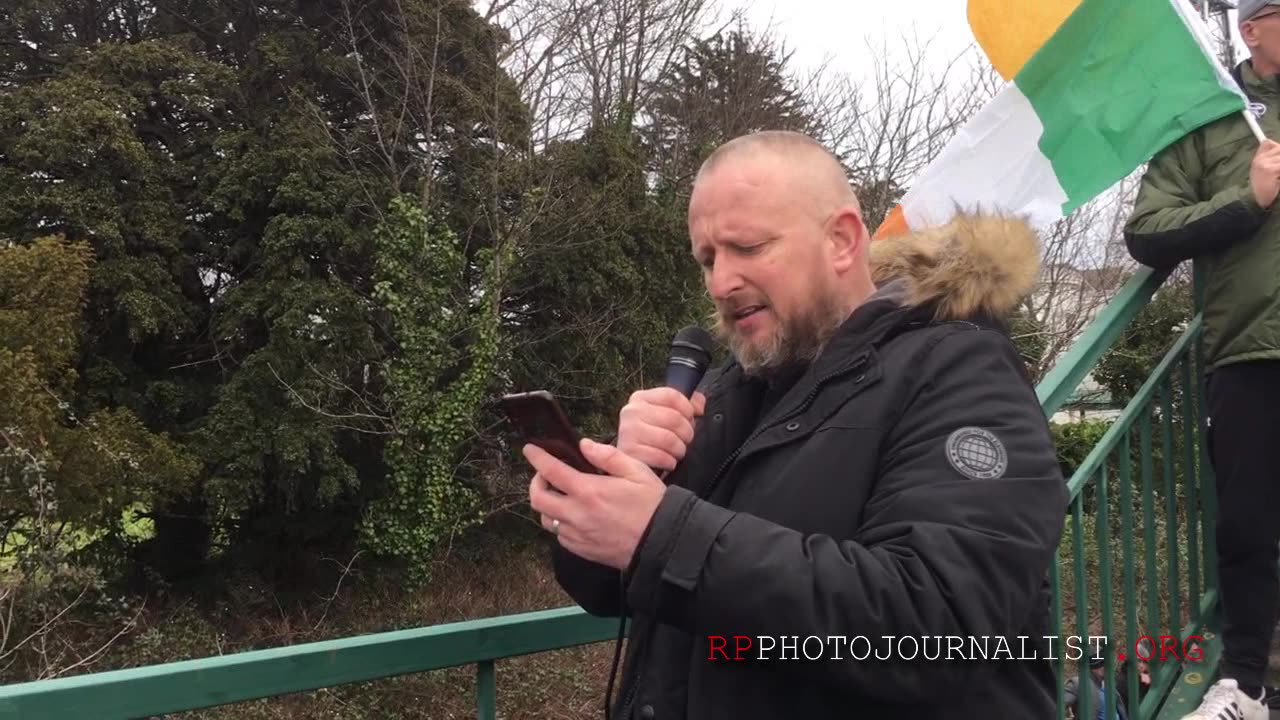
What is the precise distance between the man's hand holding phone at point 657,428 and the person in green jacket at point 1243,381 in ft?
5.82

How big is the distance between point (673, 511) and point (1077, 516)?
1526 millimetres

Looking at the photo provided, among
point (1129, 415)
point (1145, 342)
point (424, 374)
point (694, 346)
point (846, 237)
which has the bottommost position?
point (1145, 342)

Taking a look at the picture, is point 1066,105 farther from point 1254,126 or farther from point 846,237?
point 846,237

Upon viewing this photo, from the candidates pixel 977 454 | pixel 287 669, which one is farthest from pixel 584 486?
pixel 287 669

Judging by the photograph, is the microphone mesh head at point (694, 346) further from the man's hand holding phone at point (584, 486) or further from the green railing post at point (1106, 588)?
the green railing post at point (1106, 588)

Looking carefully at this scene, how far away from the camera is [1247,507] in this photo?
2.31m

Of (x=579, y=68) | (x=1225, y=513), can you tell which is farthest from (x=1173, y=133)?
(x=579, y=68)

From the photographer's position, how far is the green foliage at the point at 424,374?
1528cm

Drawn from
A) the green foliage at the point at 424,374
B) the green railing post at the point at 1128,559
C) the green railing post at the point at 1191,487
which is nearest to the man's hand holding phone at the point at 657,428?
the green railing post at the point at 1128,559

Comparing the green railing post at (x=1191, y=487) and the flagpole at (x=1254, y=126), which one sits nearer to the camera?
the flagpole at (x=1254, y=126)

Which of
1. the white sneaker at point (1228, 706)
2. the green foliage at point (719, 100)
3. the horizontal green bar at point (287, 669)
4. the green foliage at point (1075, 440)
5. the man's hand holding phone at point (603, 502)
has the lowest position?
the green foliage at point (1075, 440)

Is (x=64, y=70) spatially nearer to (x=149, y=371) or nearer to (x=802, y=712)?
(x=149, y=371)

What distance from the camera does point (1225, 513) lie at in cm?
234

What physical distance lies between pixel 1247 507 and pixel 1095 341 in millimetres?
565
